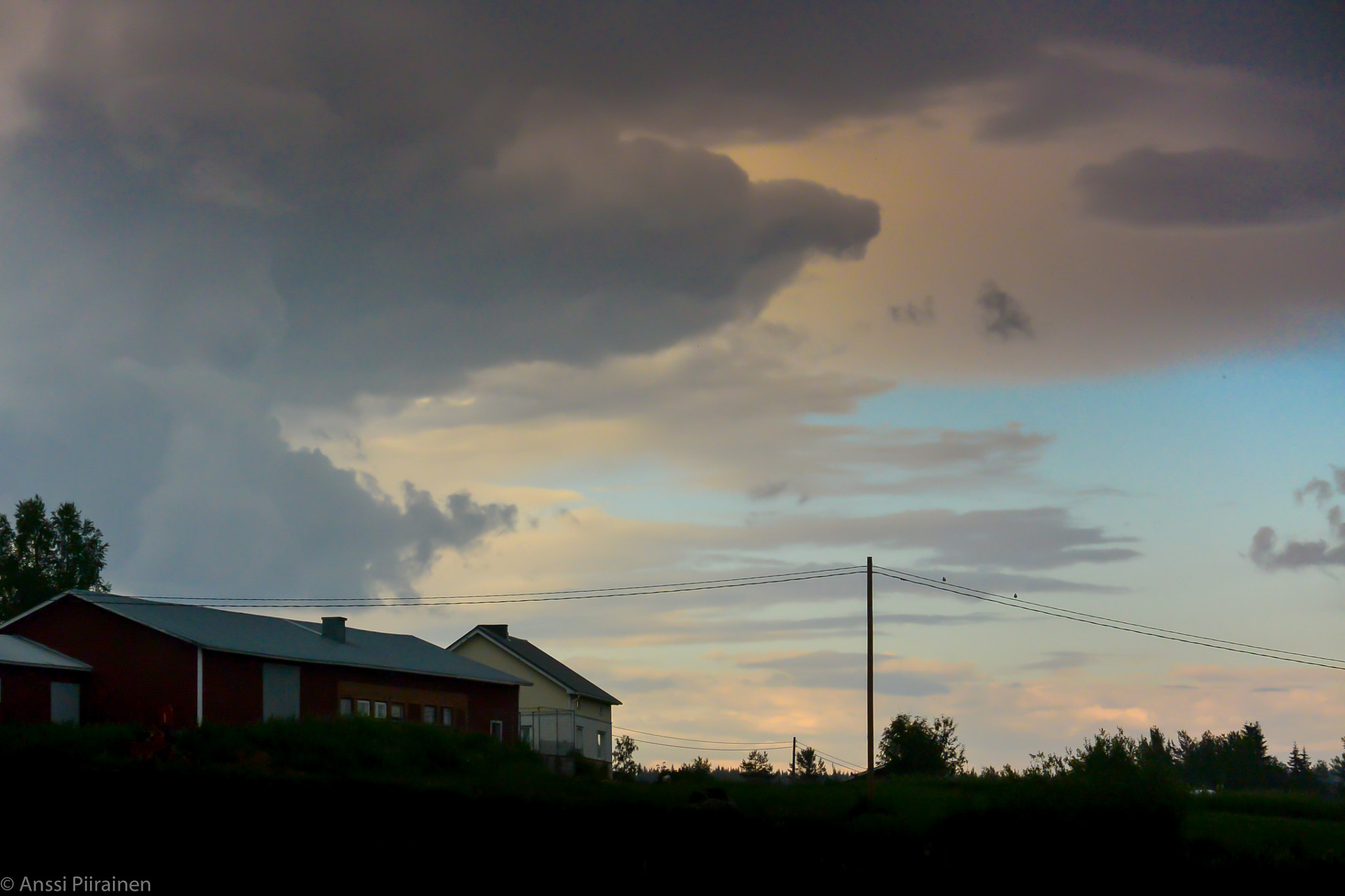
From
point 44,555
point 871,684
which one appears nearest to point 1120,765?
point 871,684

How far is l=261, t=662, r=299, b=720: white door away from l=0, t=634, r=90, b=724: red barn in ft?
19.6

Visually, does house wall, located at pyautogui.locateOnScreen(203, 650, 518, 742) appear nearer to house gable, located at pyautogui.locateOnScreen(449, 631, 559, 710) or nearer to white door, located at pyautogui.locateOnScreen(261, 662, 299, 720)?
white door, located at pyautogui.locateOnScreen(261, 662, 299, 720)

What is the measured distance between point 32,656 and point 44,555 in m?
44.2

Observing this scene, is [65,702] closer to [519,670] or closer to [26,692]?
[26,692]

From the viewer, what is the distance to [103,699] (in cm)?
4600

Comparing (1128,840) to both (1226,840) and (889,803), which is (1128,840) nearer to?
(1226,840)

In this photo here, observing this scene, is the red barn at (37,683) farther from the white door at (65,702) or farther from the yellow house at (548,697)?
the yellow house at (548,697)

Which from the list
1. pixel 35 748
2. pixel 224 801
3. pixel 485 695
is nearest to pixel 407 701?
pixel 485 695

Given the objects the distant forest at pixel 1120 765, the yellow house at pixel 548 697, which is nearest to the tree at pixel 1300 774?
the distant forest at pixel 1120 765

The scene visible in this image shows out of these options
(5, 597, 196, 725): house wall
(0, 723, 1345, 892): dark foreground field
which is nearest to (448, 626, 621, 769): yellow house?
(5, 597, 196, 725): house wall

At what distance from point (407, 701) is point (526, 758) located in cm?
568

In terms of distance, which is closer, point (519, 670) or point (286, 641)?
point (286, 641)

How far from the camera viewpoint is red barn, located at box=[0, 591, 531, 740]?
45281 millimetres

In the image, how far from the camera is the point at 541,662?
72.9 meters
